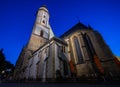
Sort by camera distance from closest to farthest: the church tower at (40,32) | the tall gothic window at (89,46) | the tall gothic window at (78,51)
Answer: the tall gothic window at (89,46) → the tall gothic window at (78,51) → the church tower at (40,32)

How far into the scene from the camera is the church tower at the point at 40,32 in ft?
94.8

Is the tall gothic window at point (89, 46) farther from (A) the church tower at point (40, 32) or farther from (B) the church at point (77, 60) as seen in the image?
(A) the church tower at point (40, 32)

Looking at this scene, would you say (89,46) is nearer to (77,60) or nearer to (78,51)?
(78,51)

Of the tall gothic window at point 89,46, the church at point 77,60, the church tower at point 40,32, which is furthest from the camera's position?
the church tower at point 40,32

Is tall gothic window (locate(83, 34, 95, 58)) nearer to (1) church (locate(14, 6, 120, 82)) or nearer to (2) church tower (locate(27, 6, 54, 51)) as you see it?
(1) church (locate(14, 6, 120, 82))

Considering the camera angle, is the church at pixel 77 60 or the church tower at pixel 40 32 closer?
the church at pixel 77 60

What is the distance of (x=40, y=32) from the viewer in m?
32.6

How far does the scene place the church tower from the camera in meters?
28.9

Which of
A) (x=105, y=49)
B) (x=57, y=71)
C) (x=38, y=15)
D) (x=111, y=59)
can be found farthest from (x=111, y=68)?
(x=38, y=15)

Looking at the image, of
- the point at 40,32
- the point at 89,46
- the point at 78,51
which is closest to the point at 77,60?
the point at 78,51

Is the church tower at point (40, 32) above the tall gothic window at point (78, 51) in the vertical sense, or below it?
above

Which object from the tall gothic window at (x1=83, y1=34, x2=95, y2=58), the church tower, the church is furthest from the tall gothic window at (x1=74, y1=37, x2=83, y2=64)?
the church tower

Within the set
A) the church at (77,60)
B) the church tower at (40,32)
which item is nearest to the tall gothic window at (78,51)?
the church at (77,60)

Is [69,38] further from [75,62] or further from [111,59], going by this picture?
[111,59]
